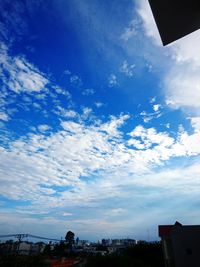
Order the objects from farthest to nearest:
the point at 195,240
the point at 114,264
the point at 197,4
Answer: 1. the point at 114,264
2. the point at 195,240
3. the point at 197,4

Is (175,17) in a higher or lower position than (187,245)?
higher

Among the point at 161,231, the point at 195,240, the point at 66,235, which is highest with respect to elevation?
the point at 66,235

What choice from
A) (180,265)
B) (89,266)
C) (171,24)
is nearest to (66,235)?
(89,266)

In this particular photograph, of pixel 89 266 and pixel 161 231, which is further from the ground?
pixel 161 231

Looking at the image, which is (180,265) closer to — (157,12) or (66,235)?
(157,12)

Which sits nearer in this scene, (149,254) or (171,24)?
(171,24)

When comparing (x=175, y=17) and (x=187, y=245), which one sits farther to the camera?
(x=187, y=245)

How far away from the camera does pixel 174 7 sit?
108 inches

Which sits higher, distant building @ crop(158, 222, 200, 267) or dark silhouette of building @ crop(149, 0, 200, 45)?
dark silhouette of building @ crop(149, 0, 200, 45)

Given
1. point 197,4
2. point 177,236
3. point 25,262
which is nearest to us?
point 197,4

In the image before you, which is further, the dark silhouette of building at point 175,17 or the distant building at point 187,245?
the distant building at point 187,245

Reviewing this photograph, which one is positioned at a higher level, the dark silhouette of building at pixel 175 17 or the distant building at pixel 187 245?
the dark silhouette of building at pixel 175 17

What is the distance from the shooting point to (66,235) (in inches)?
2847

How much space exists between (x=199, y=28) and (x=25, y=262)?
1180 inches
